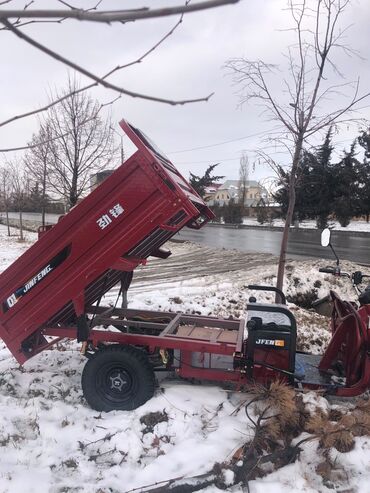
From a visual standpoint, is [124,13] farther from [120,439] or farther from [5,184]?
[5,184]

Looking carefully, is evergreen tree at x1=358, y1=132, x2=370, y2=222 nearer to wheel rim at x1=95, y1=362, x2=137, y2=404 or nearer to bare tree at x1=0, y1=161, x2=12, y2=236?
bare tree at x1=0, y1=161, x2=12, y2=236

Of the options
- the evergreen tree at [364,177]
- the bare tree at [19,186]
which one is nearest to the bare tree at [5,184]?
the bare tree at [19,186]

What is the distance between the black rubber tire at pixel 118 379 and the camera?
4227mm

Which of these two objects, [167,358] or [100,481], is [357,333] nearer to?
[167,358]

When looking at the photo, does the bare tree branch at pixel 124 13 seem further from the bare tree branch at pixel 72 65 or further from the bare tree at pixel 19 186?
the bare tree at pixel 19 186

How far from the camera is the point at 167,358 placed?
4.38 m

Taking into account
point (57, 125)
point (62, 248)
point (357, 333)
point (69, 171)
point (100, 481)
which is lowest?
point (100, 481)

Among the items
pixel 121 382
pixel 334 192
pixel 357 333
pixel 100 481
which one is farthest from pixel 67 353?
pixel 334 192

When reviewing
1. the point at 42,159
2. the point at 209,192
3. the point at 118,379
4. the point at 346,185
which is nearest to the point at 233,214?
the point at 209,192

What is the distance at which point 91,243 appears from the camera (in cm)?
419

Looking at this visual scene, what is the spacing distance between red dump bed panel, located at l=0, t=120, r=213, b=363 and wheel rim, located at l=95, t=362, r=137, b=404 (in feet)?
2.05

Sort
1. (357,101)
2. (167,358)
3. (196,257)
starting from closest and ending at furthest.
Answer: (167,358)
(357,101)
(196,257)

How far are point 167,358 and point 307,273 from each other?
726 centimetres

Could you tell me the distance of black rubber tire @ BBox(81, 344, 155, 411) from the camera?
4227 millimetres
